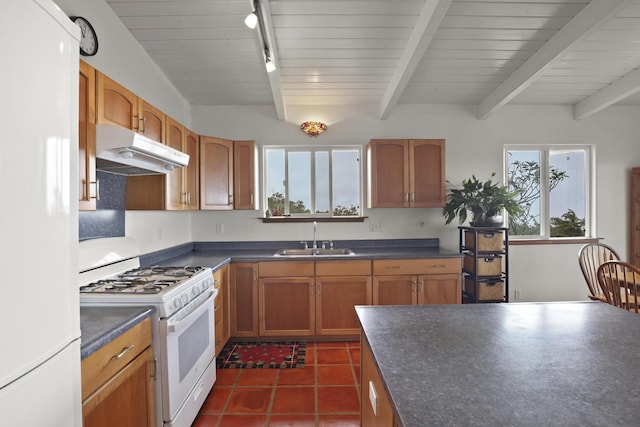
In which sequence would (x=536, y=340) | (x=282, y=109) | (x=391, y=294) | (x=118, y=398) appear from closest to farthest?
(x=536, y=340) < (x=118, y=398) < (x=391, y=294) < (x=282, y=109)

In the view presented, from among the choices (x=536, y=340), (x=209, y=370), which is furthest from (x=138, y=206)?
(x=536, y=340)

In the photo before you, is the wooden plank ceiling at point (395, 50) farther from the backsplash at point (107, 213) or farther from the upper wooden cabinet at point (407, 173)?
the backsplash at point (107, 213)

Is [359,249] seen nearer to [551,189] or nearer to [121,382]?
[551,189]

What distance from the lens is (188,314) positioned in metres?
1.90

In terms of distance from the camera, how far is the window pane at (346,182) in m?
3.91

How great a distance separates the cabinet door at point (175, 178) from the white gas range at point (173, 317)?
1.67ft

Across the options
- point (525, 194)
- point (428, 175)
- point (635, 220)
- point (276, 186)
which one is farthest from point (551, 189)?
point (276, 186)

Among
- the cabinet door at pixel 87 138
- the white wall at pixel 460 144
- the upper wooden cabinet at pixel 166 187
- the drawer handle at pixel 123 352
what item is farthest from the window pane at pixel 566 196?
the cabinet door at pixel 87 138

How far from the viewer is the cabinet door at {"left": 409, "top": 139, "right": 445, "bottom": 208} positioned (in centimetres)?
351

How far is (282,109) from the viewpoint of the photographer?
358 centimetres

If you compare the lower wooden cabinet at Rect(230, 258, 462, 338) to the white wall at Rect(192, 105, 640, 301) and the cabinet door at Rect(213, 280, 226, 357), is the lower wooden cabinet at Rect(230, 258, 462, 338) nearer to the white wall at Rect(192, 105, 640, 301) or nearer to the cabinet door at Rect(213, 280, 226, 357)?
the cabinet door at Rect(213, 280, 226, 357)

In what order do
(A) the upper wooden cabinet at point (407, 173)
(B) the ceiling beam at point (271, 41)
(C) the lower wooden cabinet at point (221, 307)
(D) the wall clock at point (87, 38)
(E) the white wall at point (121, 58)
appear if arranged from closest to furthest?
(D) the wall clock at point (87, 38) < (E) the white wall at point (121, 58) < (B) the ceiling beam at point (271, 41) < (C) the lower wooden cabinet at point (221, 307) < (A) the upper wooden cabinet at point (407, 173)

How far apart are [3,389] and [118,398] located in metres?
0.73

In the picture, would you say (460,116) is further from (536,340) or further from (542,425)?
(542,425)
